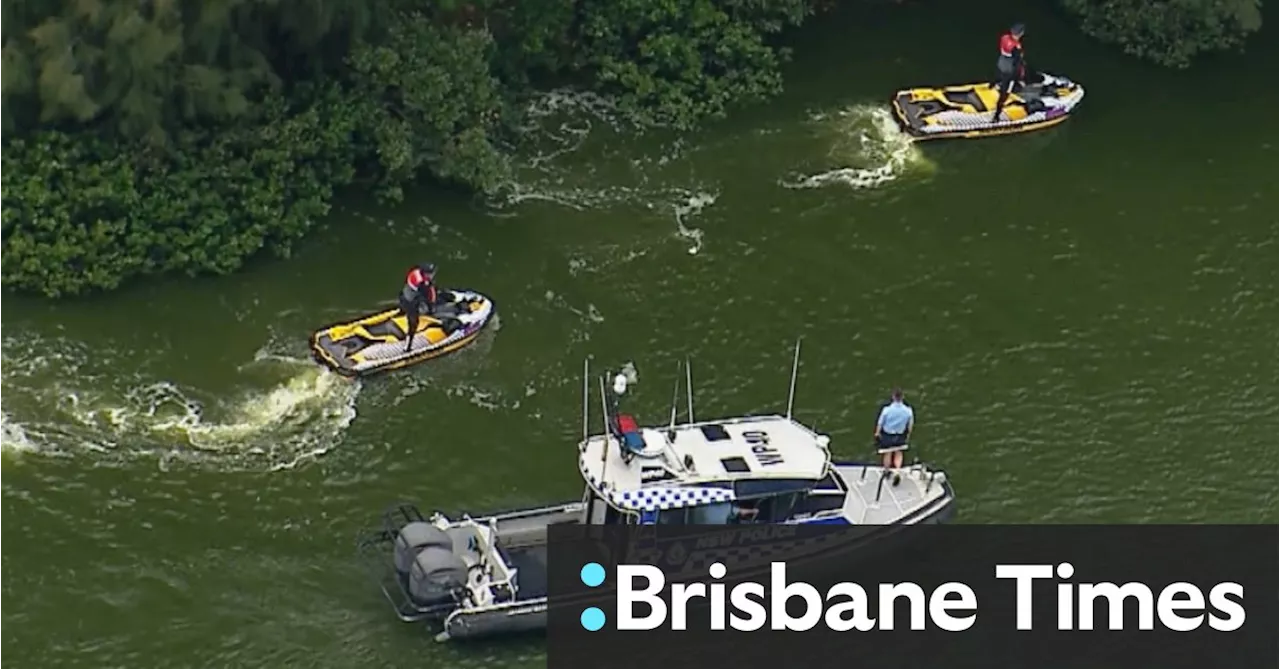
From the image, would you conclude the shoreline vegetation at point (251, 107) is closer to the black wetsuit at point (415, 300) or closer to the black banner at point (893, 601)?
the black wetsuit at point (415, 300)

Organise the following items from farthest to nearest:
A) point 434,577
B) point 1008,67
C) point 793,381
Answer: point 1008,67, point 793,381, point 434,577

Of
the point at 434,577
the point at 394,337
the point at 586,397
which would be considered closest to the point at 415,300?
the point at 394,337

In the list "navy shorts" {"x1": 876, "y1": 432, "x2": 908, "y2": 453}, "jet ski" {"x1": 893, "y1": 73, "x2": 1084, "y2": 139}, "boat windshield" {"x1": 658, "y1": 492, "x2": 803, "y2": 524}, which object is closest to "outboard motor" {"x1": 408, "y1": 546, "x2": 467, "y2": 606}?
"boat windshield" {"x1": 658, "y1": 492, "x2": 803, "y2": 524}

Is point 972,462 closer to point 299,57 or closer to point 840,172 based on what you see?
point 840,172

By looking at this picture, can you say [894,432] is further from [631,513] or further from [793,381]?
[631,513]

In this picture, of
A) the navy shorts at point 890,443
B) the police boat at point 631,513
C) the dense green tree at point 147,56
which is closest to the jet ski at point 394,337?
the police boat at point 631,513

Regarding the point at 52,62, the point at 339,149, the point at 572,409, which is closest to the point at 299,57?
the point at 339,149
